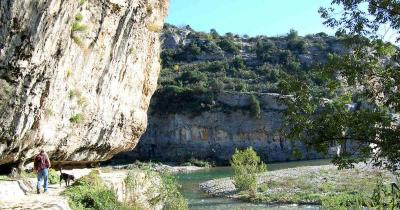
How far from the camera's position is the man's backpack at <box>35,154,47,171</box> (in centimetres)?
1540

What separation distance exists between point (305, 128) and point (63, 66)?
8883 millimetres

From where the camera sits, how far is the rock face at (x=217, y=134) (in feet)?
295

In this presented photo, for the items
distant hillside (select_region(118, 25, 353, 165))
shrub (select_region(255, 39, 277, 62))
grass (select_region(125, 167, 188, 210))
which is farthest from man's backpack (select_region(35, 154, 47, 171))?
shrub (select_region(255, 39, 277, 62))

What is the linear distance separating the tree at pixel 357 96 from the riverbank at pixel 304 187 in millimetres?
22432

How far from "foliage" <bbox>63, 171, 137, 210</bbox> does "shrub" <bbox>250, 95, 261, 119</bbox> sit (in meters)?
74.6

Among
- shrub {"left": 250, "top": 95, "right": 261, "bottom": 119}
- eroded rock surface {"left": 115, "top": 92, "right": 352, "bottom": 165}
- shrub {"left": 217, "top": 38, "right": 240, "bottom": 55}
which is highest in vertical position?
shrub {"left": 217, "top": 38, "right": 240, "bottom": 55}

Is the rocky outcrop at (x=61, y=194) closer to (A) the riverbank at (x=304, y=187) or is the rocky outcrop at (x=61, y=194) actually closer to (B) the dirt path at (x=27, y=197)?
(B) the dirt path at (x=27, y=197)

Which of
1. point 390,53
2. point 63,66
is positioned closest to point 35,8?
point 63,66

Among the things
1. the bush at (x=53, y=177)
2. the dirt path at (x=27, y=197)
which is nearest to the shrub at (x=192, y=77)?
the bush at (x=53, y=177)

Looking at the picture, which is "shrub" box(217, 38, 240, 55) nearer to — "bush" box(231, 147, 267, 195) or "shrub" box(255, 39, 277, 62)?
"shrub" box(255, 39, 277, 62)

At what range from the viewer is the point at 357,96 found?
8.91 m

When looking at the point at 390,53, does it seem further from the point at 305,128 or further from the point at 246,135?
the point at 246,135

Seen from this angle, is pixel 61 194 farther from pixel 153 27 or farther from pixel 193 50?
pixel 193 50

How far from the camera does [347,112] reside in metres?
8.91
